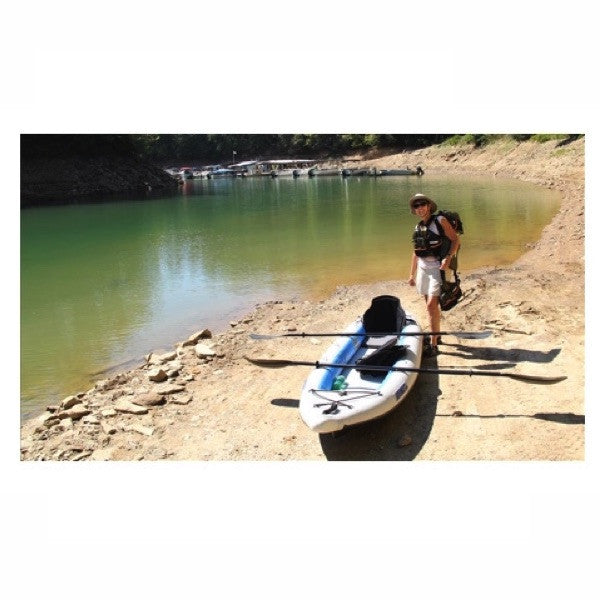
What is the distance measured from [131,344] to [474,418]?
5.67m

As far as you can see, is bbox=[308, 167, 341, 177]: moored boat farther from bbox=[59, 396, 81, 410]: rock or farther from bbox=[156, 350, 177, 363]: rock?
bbox=[59, 396, 81, 410]: rock

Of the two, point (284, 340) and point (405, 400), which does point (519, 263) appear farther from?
point (405, 400)

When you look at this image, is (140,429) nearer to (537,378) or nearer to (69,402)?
(69,402)

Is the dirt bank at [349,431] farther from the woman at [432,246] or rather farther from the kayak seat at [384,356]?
the woman at [432,246]

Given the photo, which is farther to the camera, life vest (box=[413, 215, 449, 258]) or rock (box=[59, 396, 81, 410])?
rock (box=[59, 396, 81, 410])

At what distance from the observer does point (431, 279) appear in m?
6.69

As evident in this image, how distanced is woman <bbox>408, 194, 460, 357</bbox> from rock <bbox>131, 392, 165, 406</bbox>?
10.6 ft

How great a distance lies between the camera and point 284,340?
26.1ft

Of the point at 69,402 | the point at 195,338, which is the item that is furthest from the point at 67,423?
the point at 195,338

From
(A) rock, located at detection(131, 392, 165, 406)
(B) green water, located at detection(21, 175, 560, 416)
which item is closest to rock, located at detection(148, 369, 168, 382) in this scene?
(A) rock, located at detection(131, 392, 165, 406)

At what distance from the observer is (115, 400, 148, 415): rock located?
6.25 m

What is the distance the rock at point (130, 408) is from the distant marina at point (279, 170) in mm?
35145

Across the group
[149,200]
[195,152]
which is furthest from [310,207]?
[195,152]

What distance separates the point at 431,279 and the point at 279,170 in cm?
4403
